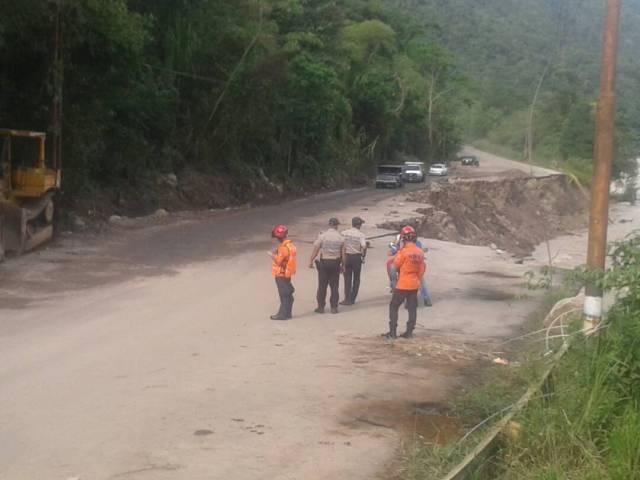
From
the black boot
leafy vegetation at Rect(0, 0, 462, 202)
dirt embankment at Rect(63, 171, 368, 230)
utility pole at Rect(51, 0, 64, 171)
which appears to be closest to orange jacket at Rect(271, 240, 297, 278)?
the black boot

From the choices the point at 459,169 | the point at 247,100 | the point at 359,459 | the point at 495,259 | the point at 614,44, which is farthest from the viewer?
the point at 459,169

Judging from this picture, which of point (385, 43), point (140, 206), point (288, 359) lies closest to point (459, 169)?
point (385, 43)

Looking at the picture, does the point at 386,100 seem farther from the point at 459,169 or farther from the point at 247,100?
the point at 247,100

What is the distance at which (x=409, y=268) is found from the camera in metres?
12.4

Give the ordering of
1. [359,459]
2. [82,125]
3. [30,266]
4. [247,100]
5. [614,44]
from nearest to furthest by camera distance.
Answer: [359,459] → [614,44] → [30,266] → [82,125] → [247,100]

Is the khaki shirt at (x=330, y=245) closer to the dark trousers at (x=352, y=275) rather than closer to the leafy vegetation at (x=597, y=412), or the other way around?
the dark trousers at (x=352, y=275)

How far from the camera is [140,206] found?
107 ft

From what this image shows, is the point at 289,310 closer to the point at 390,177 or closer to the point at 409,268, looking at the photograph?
the point at 409,268

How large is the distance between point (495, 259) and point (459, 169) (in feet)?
199

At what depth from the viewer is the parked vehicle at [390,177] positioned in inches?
2314

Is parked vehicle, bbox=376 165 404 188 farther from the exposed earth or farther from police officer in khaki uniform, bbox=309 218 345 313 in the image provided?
police officer in khaki uniform, bbox=309 218 345 313

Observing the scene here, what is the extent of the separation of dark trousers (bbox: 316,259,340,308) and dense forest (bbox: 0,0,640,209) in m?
4.37

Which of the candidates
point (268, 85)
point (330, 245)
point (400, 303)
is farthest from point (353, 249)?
point (268, 85)

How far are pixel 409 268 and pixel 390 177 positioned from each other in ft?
154
